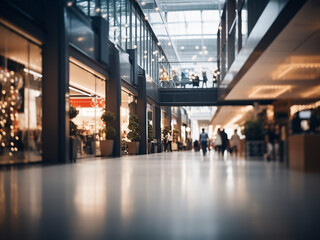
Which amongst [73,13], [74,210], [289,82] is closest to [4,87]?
[73,13]

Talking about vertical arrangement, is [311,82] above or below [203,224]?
above

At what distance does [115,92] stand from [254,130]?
843 cm

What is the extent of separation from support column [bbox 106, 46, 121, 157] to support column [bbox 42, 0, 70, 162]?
6170 mm

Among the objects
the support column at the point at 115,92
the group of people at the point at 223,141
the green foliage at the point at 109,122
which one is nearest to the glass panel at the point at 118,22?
the support column at the point at 115,92

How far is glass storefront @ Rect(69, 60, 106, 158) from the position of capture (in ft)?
55.5

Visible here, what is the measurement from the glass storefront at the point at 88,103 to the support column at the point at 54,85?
9.83ft

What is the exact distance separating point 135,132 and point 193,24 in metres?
19.1

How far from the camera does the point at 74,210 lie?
369cm

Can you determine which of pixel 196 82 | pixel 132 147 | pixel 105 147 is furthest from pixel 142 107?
pixel 105 147

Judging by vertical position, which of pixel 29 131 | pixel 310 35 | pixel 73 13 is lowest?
pixel 29 131

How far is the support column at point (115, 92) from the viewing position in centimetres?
1895

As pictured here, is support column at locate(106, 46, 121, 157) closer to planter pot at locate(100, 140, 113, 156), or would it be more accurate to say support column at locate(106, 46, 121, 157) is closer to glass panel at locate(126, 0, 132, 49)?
planter pot at locate(100, 140, 113, 156)

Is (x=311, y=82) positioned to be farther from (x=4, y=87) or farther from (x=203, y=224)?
(x=203, y=224)

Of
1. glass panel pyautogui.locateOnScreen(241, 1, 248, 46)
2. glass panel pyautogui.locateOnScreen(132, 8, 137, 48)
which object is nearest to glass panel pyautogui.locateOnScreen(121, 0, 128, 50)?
glass panel pyautogui.locateOnScreen(132, 8, 137, 48)
